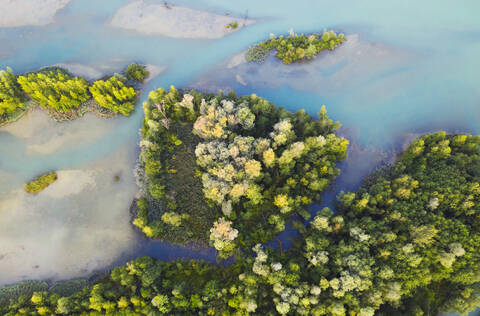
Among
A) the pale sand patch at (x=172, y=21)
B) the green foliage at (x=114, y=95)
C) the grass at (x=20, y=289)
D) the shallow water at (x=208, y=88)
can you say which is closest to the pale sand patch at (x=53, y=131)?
the shallow water at (x=208, y=88)

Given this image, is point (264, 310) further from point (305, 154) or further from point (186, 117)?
point (186, 117)

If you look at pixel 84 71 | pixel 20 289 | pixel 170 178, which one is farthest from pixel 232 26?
pixel 20 289

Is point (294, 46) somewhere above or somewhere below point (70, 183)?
above

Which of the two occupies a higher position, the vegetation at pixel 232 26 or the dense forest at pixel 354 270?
the vegetation at pixel 232 26

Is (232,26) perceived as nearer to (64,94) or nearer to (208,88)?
(208,88)

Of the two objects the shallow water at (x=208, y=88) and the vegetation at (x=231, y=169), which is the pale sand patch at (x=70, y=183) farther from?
the vegetation at (x=231, y=169)

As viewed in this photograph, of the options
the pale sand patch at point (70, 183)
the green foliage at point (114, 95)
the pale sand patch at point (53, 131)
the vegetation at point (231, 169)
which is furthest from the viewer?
the pale sand patch at point (53, 131)
